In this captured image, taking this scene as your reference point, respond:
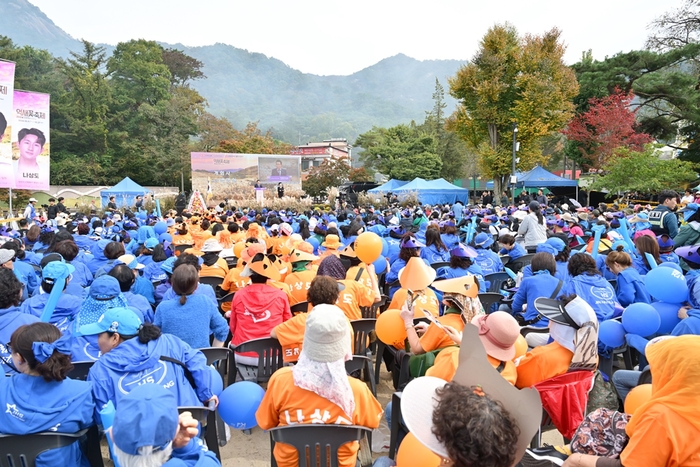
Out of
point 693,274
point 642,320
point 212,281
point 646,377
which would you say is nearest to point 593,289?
point 693,274

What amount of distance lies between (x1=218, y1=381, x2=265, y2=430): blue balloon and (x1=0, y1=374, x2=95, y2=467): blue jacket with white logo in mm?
679

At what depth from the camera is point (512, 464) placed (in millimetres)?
1343

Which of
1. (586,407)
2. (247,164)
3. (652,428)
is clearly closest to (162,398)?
(652,428)

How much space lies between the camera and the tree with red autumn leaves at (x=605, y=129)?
82.6ft

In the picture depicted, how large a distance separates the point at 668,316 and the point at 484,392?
2.55m

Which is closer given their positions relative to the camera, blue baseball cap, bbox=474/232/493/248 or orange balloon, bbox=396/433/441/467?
orange balloon, bbox=396/433/441/467

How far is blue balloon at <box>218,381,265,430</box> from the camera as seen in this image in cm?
238

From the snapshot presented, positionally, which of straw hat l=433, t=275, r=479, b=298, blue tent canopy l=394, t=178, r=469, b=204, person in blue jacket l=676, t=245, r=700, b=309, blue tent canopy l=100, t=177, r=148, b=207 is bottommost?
straw hat l=433, t=275, r=479, b=298

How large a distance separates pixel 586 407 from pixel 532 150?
94.8 feet

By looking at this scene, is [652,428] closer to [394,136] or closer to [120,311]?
[120,311]

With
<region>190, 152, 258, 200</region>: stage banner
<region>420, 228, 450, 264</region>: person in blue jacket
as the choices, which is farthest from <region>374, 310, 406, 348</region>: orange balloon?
<region>190, 152, 258, 200</region>: stage banner

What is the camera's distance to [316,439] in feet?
7.25

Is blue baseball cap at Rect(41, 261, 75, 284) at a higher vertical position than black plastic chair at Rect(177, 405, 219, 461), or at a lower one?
higher

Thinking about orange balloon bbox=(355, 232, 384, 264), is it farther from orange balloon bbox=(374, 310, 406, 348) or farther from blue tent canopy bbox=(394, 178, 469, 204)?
blue tent canopy bbox=(394, 178, 469, 204)
